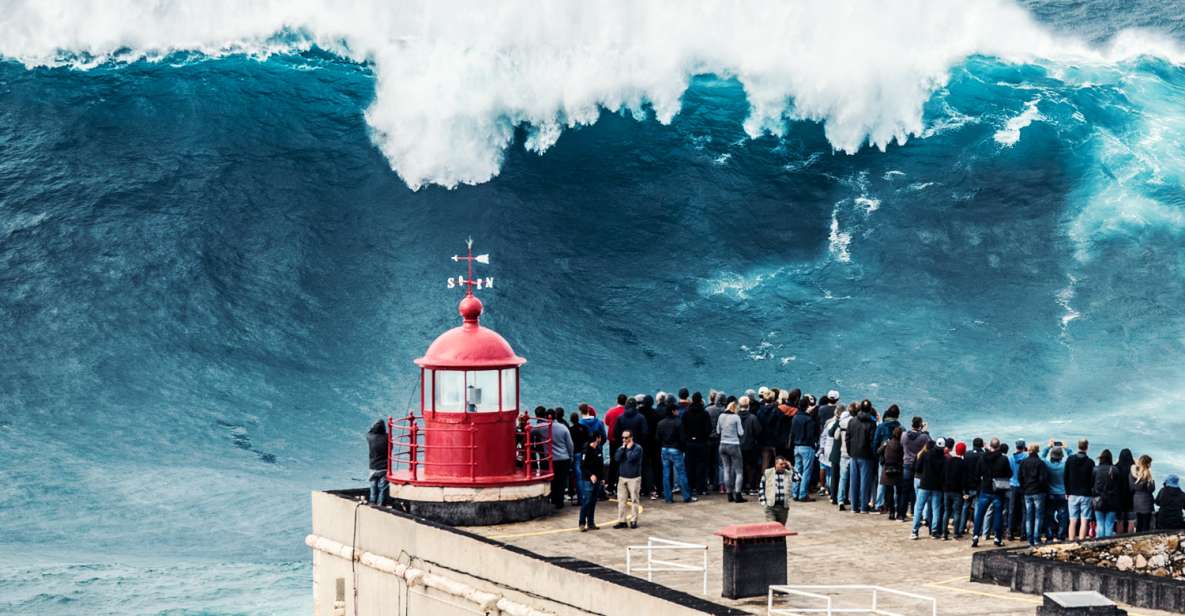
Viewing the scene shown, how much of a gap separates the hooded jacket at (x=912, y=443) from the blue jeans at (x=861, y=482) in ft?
2.98

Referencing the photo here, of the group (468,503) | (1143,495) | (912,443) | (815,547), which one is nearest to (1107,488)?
(1143,495)

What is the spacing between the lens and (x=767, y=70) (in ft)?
152

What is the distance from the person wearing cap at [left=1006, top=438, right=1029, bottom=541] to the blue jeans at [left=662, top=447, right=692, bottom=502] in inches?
168

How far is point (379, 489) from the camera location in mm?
24141

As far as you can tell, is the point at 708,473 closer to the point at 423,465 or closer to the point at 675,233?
the point at 423,465

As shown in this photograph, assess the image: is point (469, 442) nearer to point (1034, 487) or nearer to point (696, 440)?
point (696, 440)

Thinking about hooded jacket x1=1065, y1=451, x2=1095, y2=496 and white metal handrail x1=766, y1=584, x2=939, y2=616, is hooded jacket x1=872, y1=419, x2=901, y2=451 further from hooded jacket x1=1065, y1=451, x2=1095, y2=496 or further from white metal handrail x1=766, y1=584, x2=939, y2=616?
white metal handrail x1=766, y1=584, x2=939, y2=616

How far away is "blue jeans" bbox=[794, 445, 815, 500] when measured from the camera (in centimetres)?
2459

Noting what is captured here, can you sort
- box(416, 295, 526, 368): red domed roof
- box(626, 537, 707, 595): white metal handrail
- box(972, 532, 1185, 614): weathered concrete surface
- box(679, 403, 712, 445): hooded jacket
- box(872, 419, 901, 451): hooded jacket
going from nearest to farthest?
box(972, 532, 1185, 614): weathered concrete surface → box(626, 537, 707, 595): white metal handrail → box(416, 295, 526, 368): red domed roof → box(872, 419, 901, 451): hooded jacket → box(679, 403, 712, 445): hooded jacket

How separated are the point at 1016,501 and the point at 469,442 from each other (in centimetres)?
612

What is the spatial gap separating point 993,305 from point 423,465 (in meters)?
18.0

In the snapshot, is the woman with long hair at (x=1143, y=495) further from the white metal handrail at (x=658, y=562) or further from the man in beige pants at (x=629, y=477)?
the man in beige pants at (x=629, y=477)

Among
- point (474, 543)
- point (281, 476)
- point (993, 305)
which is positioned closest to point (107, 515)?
point (281, 476)

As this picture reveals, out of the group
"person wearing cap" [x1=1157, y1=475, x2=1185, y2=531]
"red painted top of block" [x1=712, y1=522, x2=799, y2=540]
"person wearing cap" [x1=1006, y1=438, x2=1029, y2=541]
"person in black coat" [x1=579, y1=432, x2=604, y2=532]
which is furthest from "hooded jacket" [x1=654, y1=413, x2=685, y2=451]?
"person wearing cap" [x1=1157, y1=475, x2=1185, y2=531]
